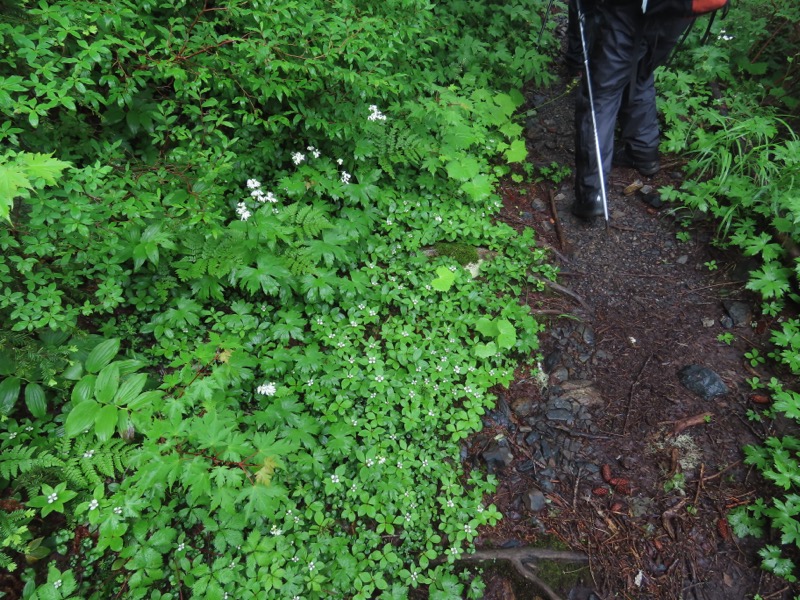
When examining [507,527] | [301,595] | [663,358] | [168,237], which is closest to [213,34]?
[168,237]

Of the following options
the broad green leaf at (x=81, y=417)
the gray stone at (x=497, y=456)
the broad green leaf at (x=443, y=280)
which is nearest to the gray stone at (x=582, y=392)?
the gray stone at (x=497, y=456)

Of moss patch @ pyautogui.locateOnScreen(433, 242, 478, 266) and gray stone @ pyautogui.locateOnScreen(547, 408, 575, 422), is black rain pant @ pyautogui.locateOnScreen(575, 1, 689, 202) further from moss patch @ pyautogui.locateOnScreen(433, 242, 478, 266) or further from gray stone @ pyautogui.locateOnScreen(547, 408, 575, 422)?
gray stone @ pyautogui.locateOnScreen(547, 408, 575, 422)

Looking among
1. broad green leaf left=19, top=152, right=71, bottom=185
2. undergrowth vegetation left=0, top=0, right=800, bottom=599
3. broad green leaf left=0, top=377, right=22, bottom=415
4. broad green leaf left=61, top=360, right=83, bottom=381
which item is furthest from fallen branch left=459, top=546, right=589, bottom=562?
broad green leaf left=19, top=152, right=71, bottom=185

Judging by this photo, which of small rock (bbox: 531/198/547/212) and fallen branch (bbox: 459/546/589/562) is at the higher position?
small rock (bbox: 531/198/547/212)

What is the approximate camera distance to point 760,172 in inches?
177

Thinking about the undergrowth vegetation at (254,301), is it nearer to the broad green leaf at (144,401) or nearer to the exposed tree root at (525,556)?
the broad green leaf at (144,401)

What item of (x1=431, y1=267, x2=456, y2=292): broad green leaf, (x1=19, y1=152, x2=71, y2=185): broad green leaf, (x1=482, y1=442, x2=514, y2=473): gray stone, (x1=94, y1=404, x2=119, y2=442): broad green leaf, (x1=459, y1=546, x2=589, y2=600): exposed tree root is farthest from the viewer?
(x1=431, y1=267, x2=456, y2=292): broad green leaf

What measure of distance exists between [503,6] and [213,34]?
14.3 ft

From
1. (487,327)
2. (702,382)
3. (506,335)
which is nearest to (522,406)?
(506,335)

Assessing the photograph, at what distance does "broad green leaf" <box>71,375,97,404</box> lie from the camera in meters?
2.68

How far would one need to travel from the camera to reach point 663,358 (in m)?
3.82

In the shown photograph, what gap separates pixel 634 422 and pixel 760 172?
301 centimetres

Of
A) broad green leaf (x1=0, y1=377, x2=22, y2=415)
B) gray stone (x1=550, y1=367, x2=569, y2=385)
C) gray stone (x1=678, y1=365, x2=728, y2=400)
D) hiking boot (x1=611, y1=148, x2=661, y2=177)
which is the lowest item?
gray stone (x1=550, y1=367, x2=569, y2=385)

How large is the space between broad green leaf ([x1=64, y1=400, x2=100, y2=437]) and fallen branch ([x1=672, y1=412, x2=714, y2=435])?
3962mm
